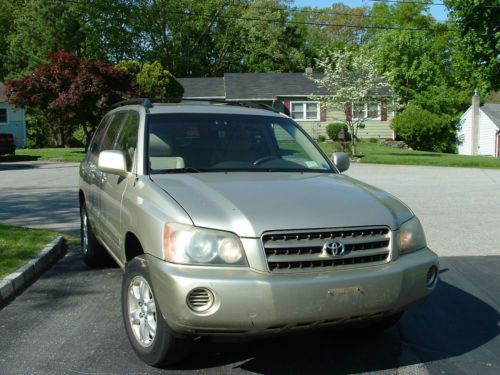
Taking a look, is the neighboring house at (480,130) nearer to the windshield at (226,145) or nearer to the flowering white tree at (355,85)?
the flowering white tree at (355,85)

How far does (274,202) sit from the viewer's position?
3619 millimetres

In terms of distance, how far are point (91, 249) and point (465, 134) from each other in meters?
46.3

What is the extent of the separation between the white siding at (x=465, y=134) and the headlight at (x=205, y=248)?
4746cm

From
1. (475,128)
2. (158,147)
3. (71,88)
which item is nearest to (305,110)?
(475,128)

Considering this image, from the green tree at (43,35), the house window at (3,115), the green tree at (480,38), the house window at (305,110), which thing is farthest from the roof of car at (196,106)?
the green tree at (43,35)

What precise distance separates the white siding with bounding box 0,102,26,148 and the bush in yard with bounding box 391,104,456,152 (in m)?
26.2

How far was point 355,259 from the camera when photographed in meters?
3.51

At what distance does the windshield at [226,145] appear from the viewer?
4641 mm

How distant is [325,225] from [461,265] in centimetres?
396

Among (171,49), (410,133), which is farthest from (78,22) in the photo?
(410,133)

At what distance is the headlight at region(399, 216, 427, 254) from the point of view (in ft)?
12.3

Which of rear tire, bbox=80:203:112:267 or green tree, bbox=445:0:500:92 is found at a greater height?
green tree, bbox=445:0:500:92

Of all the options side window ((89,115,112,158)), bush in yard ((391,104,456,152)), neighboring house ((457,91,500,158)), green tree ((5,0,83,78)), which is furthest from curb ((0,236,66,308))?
neighboring house ((457,91,500,158))

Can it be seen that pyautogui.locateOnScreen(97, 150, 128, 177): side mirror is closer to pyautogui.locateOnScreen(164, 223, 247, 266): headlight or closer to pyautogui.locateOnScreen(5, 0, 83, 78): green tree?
pyautogui.locateOnScreen(164, 223, 247, 266): headlight
